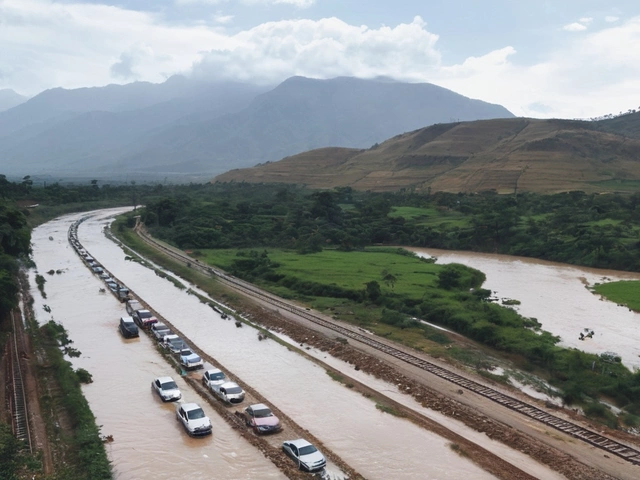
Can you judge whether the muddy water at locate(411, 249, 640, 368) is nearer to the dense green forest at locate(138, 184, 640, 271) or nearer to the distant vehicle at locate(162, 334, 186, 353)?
the dense green forest at locate(138, 184, 640, 271)

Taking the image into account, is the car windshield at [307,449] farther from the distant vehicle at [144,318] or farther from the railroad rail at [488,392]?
the distant vehicle at [144,318]

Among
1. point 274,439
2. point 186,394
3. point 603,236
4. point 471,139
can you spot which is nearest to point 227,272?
point 186,394

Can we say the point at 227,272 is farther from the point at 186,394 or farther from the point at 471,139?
the point at 471,139

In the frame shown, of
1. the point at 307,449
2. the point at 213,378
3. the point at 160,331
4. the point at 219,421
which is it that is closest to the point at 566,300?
the point at 213,378

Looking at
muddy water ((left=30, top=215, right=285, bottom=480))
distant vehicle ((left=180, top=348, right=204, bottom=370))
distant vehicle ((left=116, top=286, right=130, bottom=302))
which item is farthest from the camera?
distant vehicle ((left=116, top=286, right=130, bottom=302))

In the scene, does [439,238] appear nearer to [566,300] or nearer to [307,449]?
[566,300]

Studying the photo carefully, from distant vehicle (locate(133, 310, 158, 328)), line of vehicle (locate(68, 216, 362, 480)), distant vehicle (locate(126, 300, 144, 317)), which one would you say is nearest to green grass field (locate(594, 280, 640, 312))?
line of vehicle (locate(68, 216, 362, 480))
